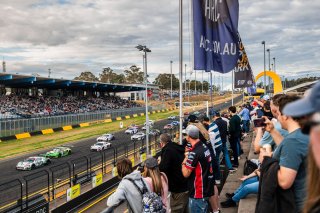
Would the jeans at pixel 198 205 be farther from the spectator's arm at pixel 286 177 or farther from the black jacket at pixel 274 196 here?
the spectator's arm at pixel 286 177

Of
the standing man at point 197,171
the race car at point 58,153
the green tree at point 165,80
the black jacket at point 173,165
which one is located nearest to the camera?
the standing man at point 197,171

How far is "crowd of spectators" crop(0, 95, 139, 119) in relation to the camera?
167 feet

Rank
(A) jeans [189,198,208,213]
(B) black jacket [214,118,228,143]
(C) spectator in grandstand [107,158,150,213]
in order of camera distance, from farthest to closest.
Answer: (B) black jacket [214,118,228,143], (A) jeans [189,198,208,213], (C) spectator in grandstand [107,158,150,213]

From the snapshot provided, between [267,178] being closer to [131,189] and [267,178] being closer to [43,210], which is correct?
[131,189]

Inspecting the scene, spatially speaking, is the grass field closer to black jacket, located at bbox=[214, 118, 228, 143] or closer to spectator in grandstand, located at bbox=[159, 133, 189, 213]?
black jacket, located at bbox=[214, 118, 228, 143]

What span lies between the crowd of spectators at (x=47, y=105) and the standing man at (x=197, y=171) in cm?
4134

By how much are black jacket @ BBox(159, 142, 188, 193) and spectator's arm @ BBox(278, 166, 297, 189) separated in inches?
121

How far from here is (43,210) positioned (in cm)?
1368

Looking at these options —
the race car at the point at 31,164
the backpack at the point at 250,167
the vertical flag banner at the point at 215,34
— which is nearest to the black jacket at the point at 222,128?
the vertical flag banner at the point at 215,34

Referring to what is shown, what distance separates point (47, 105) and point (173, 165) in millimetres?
58886

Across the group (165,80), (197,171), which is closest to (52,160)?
(197,171)

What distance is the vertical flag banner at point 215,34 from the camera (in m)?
8.14

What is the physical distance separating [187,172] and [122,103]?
86792 mm

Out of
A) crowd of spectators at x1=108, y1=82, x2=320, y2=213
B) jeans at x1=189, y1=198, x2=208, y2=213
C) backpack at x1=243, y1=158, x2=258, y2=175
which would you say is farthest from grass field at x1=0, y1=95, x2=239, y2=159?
jeans at x1=189, y1=198, x2=208, y2=213
